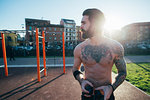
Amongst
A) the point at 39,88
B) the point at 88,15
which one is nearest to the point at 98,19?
the point at 88,15

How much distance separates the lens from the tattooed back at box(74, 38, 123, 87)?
1.25 meters

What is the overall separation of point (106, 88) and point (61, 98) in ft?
7.79

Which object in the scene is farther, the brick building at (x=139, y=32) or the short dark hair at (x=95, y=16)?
the brick building at (x=139, y=32)

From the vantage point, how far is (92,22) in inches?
47.2

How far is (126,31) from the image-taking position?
41.4 m

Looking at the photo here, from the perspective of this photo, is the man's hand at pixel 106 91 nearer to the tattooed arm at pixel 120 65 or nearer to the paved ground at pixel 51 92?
the tattooed arm at pixel 120 65

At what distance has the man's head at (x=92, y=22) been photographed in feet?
3.93

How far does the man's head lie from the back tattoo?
0.24 metres

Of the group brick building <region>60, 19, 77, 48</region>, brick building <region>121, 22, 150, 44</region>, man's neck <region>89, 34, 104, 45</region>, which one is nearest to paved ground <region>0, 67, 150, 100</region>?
man's neck <region>89, 34, 104, 45</region>

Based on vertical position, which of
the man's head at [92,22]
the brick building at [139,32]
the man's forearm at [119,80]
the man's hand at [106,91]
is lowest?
the man's hand at [106,91]

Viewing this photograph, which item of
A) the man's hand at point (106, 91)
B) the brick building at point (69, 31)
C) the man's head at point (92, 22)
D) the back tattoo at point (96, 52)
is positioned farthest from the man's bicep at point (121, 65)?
the brick building at point (69, 31)

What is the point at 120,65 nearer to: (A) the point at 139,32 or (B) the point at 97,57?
(B) the point at 97,57

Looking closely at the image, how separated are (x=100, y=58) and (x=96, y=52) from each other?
0.36ft

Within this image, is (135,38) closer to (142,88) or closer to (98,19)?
(142,88)
